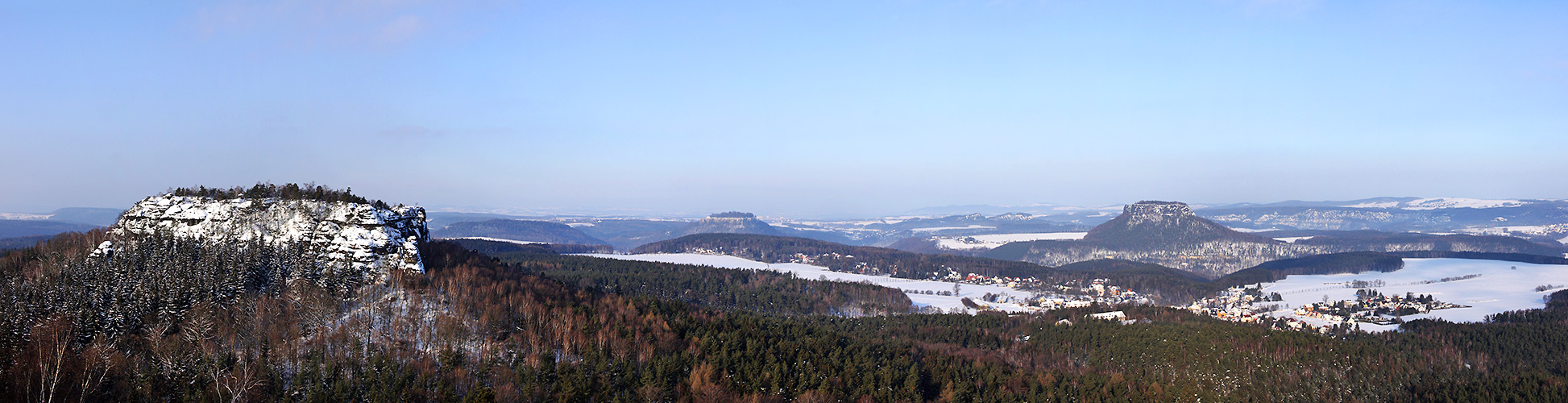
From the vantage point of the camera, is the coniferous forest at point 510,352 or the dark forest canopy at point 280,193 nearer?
the coniferous forest at point 510,352

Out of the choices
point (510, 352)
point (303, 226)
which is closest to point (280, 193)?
point (303, 226)

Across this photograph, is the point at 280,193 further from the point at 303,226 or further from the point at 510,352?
the point at 510,352

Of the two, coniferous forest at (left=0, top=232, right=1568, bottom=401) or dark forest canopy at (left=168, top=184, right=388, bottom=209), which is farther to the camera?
dark forest canopy at (left=168, top=184, right=388, bottom=209)

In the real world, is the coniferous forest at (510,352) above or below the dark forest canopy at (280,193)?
below

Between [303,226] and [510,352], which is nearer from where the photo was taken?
[510,352]

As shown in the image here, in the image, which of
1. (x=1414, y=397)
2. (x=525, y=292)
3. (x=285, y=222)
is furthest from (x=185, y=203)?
(x=1414, y=397)

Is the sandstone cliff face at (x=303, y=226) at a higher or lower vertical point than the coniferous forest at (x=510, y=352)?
higher
